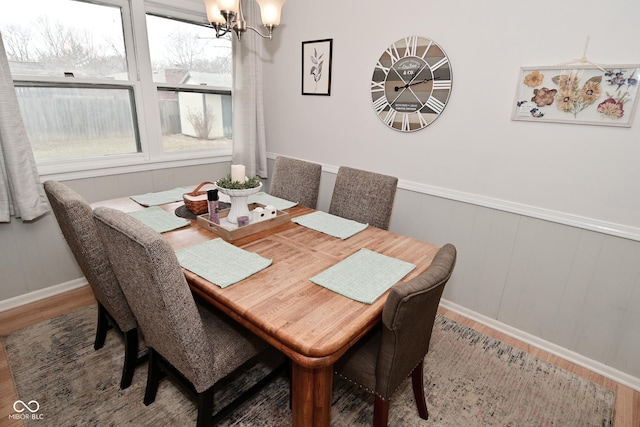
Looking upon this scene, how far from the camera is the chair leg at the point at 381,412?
134cm

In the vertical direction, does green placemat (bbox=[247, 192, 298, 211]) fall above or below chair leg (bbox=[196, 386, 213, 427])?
above

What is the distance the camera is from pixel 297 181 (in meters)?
2.44

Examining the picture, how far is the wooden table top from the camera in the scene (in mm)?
1028

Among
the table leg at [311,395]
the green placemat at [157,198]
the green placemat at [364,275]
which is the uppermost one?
the green placemat at [157,198]

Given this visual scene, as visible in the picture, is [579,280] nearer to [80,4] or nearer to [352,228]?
[352,228]

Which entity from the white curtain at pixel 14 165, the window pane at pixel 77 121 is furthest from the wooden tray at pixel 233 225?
the window pane at pixel 77 121

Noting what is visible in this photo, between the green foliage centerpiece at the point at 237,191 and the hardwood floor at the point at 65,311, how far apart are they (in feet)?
4.30

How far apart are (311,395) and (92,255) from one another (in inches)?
42.6

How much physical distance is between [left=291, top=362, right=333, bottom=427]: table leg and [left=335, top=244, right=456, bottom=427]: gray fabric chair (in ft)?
0.67

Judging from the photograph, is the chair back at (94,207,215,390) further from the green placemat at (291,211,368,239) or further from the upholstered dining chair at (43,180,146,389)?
the green placemat at (291,211,368,239)

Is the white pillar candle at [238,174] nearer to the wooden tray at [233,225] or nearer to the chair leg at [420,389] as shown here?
the wooden tray at [233,225]

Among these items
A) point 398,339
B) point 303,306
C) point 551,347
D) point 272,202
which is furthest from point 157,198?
point 551,347

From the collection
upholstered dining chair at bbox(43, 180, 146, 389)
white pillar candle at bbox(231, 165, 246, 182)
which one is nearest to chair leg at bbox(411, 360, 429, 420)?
white pillar candle at bbox(231, 165, 246, 182)

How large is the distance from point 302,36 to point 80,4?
159 centimetres
